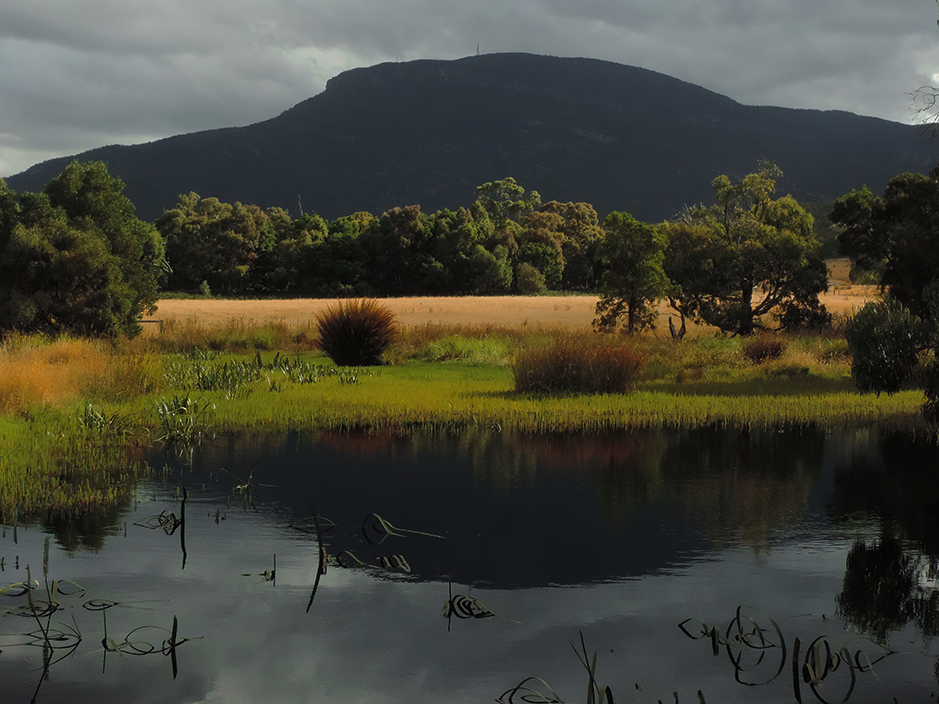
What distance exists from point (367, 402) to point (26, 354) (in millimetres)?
7317

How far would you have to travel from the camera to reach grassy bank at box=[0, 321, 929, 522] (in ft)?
41.0

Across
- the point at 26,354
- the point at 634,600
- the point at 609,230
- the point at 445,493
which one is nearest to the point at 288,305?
the point at 609,230

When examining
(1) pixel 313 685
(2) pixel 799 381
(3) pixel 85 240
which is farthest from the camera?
(3) pixel 85 240

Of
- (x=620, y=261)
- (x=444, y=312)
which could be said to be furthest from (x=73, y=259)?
(x=444, y=312)

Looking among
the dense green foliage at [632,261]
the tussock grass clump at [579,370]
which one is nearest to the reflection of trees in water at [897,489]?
the tussock grass clump at [579,370]

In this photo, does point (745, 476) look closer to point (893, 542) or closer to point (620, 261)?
point (893, 542)

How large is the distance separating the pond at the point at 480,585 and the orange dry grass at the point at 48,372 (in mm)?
4228

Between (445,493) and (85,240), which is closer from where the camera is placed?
(445,493)

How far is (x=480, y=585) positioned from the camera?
7.62m

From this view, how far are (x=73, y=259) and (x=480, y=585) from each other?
21.4 m

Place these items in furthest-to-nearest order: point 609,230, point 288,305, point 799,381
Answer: point 288,305, point 609,230, point 799,381

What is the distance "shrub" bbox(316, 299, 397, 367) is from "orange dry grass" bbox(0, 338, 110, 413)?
5982 millimetres

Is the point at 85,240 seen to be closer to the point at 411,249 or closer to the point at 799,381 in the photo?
the point at 799,381

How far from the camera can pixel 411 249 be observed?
266ft
